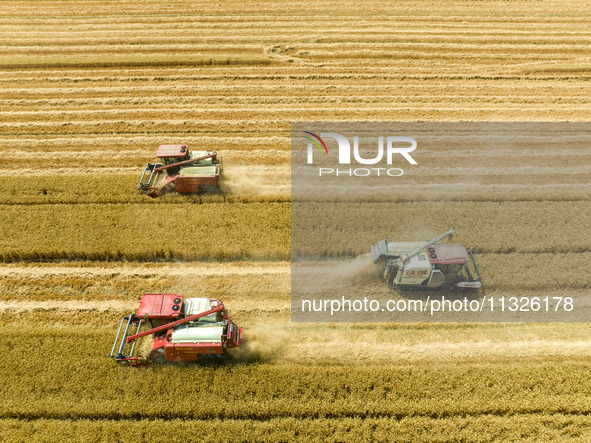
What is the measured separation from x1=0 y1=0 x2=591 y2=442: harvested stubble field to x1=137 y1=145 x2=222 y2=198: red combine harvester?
69cm

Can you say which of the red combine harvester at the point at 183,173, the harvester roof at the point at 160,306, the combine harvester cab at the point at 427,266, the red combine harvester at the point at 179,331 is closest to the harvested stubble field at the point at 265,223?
the red combine harvester at the point at 179,331

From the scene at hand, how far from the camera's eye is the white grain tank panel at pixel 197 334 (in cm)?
1161

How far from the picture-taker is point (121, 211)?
17.1 m

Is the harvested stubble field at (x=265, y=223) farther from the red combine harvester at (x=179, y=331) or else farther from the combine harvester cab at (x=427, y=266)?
the combine harvester cab at (x=427, y=266)

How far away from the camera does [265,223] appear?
16750 mm

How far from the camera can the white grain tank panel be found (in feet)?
38.1

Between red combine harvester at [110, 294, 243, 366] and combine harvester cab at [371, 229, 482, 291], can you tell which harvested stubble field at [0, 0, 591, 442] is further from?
combine harvester cab at [371, 229, 482, 291]

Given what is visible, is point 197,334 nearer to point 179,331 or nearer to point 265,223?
point 179,331

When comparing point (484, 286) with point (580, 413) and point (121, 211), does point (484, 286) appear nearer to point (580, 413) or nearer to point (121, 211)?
point (580, 413)

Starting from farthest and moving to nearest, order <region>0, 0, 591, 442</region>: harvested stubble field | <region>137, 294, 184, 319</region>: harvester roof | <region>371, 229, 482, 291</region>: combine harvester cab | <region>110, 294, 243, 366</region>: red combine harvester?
<region>371, 229, 482, 291</region>: combine harvester cab
<region>137, 294, 184, 319</region>: harvester roof
<region>110, 294, 243, 366</region>: red combine harvester
<region>0, 0, 591, 442</region>: harvested stubble field

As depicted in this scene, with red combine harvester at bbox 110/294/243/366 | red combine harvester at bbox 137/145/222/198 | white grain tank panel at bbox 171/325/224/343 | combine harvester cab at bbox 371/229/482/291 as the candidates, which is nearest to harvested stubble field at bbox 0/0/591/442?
red combine harvester at bbox 110/294/243/366

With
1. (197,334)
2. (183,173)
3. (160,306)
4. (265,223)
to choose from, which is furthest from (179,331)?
(183,173)

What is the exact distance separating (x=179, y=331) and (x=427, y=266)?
8556mm

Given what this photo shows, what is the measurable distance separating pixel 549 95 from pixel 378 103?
11179 millimetres
